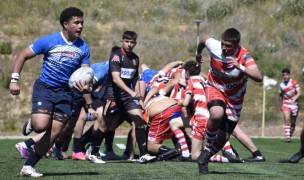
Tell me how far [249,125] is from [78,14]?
19991 mm

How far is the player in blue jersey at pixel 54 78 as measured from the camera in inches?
363

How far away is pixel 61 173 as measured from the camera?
970cm

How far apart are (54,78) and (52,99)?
0.96 feet

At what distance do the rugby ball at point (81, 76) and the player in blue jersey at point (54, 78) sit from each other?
0.06 m

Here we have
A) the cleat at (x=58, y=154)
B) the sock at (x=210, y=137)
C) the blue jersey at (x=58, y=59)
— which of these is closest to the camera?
the blue jersey at (x=58, y=59)

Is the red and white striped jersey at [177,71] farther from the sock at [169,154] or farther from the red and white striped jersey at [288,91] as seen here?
the red and white striped jersey at [288,91]

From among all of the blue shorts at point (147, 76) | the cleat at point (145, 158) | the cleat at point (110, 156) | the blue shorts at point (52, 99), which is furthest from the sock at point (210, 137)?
the blue shorts at point (147, 76)

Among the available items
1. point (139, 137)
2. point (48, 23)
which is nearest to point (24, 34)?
point (48, 23)

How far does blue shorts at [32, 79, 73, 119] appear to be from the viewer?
9250mm

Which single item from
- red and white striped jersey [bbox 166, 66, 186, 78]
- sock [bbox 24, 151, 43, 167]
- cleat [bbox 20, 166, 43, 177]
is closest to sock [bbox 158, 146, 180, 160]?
red and white striped jersey [bbox 166, 66, 186, 78]

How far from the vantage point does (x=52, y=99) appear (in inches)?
367

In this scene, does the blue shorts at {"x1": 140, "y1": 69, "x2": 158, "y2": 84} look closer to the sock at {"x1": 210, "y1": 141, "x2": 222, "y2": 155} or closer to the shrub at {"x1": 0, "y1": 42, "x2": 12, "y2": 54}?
the sock at {"x1": 210, "y1": 141, "x2": 222, "y2": 155}

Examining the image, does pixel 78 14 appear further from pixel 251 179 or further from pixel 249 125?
pixel 249 125

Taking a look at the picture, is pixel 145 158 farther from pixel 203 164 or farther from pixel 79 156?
pixel 203 164
